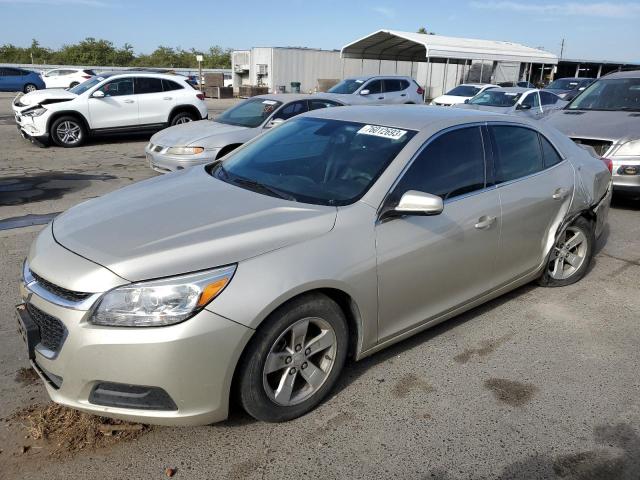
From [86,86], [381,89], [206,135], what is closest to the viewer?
[206,135]

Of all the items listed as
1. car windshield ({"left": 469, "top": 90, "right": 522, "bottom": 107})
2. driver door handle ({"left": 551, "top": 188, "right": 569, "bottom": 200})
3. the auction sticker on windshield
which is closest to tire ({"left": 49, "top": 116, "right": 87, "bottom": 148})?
car windshield ({"left": 469, "top": 90, "right": 522, "bottom": 107})

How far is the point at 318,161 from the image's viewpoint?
360 cm

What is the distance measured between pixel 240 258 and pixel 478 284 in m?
1.87

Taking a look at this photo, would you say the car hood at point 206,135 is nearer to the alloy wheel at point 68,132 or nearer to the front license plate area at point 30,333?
the alloy wheel at point 68,132

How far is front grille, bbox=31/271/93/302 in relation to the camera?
245cm

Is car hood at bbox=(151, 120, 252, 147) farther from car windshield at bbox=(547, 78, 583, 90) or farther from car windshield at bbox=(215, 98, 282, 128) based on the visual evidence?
car windshield at bbox=(547, 78, 583, 90)

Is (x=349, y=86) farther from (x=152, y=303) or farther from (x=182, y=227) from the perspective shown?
(x=152, y=303)

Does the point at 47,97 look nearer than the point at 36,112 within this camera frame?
Result: No

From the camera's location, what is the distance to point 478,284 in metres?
3.75

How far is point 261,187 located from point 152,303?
1.24 m

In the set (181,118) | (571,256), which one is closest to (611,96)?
(571,256)

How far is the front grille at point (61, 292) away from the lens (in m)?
2.45

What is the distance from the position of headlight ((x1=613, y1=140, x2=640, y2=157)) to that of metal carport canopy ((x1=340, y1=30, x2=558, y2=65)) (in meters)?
18.8

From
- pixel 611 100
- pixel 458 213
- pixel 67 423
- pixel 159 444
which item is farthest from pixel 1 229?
pixel 611 100
